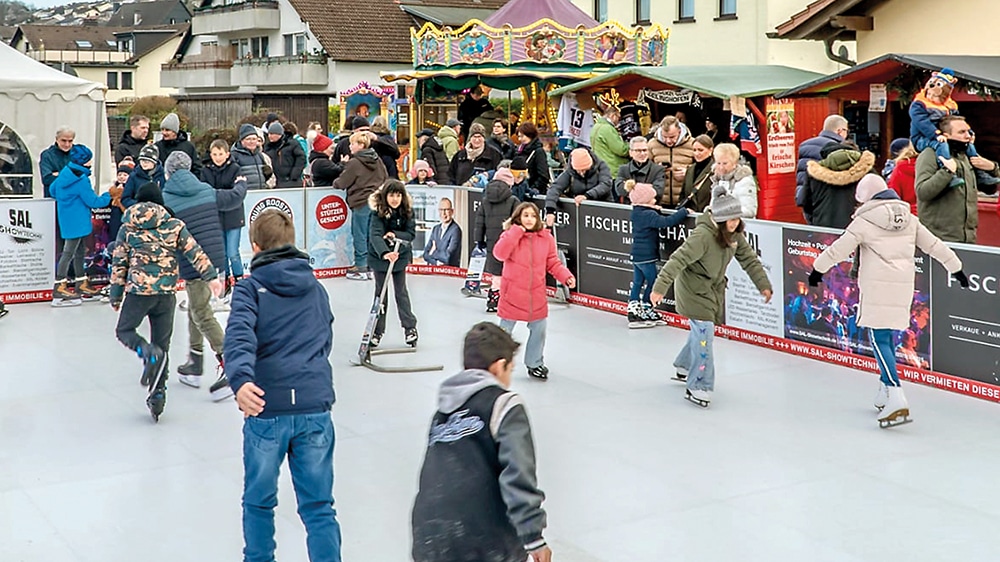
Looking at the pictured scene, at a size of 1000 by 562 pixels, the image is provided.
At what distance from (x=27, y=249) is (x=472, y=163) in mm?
5515

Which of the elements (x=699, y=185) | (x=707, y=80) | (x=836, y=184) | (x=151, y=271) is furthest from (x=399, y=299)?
(x=707, y=80)

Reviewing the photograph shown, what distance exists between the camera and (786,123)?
1548 cm

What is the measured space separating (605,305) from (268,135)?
5.80 meters

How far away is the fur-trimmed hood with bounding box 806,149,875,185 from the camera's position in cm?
1171

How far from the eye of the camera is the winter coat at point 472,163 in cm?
1659

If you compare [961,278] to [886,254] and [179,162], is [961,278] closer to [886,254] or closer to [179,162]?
[886,254]

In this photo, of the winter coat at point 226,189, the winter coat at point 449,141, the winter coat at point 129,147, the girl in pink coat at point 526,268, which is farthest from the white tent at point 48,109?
the girl in pink coat at point 526,268

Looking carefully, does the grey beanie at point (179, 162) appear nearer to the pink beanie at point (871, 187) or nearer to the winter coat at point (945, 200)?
the pink beanie at point (871, 187)

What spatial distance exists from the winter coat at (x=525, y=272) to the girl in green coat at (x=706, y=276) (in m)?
1.13

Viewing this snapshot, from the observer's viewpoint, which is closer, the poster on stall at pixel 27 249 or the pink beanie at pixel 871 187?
the pink beanie at pixel 871 187

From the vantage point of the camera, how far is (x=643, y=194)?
41.1ft

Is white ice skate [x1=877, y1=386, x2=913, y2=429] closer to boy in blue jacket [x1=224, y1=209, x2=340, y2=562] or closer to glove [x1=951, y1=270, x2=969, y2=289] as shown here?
glove [x1=951, y1=270, x2=969, y2=289]

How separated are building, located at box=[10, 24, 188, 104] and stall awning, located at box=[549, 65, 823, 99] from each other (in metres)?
62.0

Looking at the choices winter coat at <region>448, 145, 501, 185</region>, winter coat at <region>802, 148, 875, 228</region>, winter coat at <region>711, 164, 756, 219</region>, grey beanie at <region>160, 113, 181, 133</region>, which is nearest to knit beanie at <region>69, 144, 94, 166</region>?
grey beanie at <region>160, 113, 181, 133</region>
